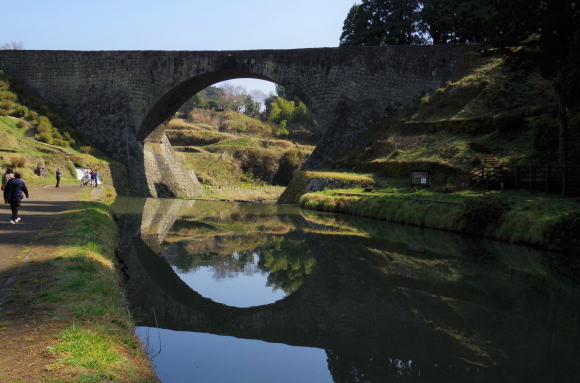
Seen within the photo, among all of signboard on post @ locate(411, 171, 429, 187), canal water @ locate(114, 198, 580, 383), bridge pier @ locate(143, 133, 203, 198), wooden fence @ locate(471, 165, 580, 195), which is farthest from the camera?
bridge pier @ locate(143, 133, 203, 198)

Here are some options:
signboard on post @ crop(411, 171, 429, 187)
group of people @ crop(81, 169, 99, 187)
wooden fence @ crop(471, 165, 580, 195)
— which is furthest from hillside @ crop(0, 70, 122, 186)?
wooden fence @ crop(471, 165, 580, 195)

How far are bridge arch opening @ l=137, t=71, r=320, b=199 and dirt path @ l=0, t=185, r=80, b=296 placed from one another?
25024 millimetres

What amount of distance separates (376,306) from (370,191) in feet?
77.3

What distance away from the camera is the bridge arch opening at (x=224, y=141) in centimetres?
5125

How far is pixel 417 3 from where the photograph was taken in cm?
5306

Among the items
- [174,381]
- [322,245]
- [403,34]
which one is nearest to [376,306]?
[174,381]

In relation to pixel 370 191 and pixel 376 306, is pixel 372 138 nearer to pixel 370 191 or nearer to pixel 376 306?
pixel 370 191

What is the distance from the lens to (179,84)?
49125 mm

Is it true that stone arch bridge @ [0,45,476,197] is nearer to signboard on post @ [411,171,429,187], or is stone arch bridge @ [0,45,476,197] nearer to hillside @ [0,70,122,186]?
hillside @ [0,70,122,186]

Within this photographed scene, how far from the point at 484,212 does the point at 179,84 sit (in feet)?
110

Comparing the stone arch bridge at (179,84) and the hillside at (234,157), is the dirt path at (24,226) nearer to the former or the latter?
the stone arch bridge at (179,84)

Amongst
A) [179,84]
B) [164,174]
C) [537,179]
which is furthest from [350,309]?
[164,174]

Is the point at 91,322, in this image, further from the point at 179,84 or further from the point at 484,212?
the point at 179,84

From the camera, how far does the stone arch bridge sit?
46406 millimetres
